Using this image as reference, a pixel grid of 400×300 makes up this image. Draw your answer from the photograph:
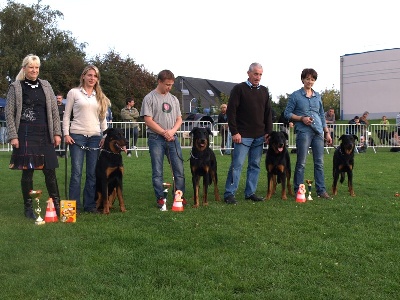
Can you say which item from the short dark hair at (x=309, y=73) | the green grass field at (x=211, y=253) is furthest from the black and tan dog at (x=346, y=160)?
the short dark hair at (x=309, y=73)

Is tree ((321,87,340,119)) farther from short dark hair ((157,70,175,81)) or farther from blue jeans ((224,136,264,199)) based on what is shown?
short dark hair ((157,70,175,81))

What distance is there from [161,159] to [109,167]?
0.74 meters

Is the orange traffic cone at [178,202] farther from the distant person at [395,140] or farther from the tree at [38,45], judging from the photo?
the tree at [38,45]

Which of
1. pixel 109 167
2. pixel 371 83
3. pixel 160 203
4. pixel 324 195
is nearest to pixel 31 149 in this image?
pixel 109 167

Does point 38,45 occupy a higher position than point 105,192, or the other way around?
point 38,45

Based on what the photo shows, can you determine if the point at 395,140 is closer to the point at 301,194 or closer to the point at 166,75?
the point at 301,194

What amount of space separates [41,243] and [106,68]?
33.0 m

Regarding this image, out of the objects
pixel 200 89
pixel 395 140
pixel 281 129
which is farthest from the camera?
pixel 200 89

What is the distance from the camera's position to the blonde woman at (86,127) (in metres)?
5.43

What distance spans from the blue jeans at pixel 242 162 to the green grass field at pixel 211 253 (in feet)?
1.02

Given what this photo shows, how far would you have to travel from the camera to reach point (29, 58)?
503 cm

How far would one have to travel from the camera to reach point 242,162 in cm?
645

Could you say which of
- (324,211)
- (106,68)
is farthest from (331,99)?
(324,211)

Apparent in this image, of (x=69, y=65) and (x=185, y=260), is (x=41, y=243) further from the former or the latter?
(x=69, y=65)
